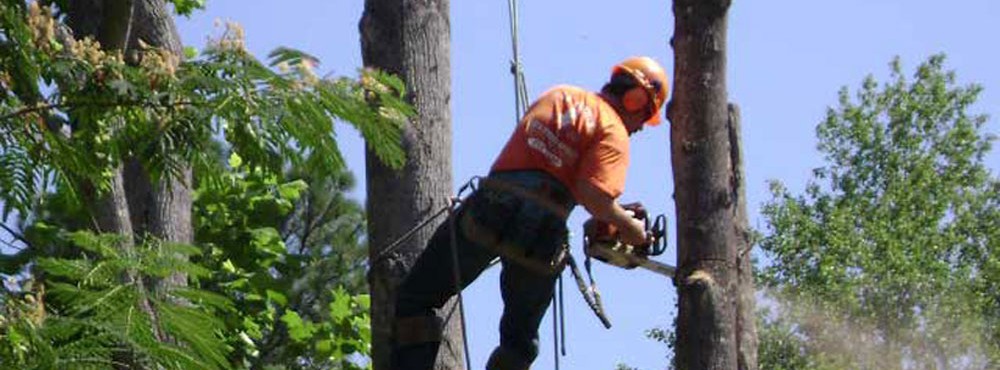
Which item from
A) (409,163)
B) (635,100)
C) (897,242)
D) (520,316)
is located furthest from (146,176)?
(897,242)

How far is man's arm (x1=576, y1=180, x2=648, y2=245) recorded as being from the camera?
25.3 ft

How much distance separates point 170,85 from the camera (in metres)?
6.43

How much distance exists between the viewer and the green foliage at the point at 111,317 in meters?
6.17

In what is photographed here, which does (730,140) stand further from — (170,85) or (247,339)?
(247,339)

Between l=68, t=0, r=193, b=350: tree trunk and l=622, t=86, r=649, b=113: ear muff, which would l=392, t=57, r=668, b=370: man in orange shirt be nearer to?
l=622, t=86, r=649, b=113: ear muff

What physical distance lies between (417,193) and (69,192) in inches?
62.7

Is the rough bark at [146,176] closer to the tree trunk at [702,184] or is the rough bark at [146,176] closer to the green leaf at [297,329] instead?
the tree trunk at [702,184]

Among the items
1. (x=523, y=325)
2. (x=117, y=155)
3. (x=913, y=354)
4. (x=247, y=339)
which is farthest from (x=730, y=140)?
(x=913, y=354)

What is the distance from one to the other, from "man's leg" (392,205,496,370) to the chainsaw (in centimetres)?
44

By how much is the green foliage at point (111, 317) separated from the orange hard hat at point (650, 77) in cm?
178

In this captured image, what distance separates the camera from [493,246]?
793cm

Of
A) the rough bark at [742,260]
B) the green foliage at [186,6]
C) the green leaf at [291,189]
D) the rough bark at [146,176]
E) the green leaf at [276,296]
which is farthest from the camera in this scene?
the green leaf at [291,189]

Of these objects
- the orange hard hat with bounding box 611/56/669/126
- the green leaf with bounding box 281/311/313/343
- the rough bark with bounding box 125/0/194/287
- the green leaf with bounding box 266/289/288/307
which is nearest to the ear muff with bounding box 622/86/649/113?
the orange hard hat with bounding box 611/56/669/126

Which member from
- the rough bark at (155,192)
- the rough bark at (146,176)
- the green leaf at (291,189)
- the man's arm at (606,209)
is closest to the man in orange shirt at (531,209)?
the man's arm at (606,209)
